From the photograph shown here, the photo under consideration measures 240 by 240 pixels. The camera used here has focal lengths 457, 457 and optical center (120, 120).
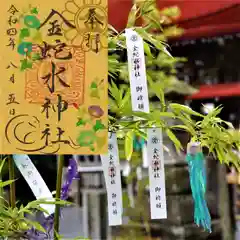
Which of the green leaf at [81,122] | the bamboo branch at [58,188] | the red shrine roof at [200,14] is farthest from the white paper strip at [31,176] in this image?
the red shrine roof at [200,14]

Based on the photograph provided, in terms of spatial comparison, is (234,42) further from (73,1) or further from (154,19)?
(73,1)

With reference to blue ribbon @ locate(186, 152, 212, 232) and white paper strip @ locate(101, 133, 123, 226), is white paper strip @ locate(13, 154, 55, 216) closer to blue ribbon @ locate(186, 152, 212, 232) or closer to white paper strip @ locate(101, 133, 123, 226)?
white paper strip @ locate(101, 133, 123, 226)

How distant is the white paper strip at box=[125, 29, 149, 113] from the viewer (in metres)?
0.69

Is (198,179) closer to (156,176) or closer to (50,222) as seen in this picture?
(156,176)

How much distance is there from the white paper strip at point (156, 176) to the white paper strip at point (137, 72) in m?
0.06

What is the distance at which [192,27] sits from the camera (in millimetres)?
2020

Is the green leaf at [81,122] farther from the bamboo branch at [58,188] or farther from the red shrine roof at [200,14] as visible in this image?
the red shrine roof at [200,14]

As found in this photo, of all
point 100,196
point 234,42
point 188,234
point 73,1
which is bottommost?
point 188,234

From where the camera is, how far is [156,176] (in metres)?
0.72

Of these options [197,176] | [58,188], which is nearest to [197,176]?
[197,176]

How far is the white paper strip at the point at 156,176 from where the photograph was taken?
0.72m

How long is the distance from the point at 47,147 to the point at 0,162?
9.7 inches

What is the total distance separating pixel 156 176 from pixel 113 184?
69 millimetres

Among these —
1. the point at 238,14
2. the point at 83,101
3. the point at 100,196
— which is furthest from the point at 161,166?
the point at 100,196
